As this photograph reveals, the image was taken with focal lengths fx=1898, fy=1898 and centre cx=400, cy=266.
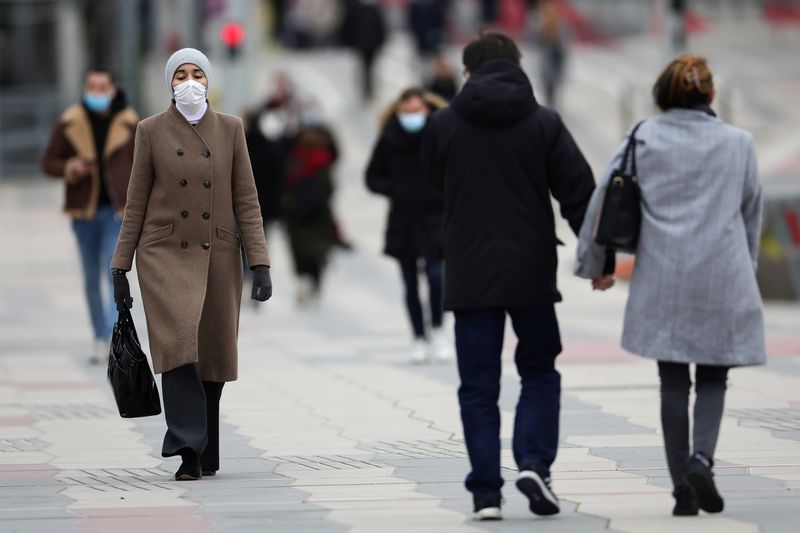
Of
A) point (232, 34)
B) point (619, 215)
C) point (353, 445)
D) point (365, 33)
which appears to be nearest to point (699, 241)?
point (619, 215)

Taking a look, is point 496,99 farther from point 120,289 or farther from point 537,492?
point 120,289

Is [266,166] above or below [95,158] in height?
below

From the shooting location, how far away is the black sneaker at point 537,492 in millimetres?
6414

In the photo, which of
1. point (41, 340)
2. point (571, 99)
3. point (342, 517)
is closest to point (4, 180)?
point (571, 99)

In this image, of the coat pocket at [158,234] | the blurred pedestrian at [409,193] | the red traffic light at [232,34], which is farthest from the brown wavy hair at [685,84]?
the red traffic light at [232,34]

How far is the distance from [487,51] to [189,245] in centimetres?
154

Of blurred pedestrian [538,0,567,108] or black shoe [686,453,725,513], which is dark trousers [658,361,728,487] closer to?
black shoe [686,453,725,513]

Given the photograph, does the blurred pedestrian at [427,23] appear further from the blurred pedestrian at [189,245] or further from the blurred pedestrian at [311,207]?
the blurred pedestrian at [189,245]

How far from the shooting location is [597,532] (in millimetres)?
6246

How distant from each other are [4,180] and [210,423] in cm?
2344

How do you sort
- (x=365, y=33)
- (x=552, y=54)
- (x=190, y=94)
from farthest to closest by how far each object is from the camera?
(x=365, y=33)
(x=552, y=54)
(x=190, y=94)

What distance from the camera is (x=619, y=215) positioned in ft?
20.7

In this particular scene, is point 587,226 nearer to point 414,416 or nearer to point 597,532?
point 597,532

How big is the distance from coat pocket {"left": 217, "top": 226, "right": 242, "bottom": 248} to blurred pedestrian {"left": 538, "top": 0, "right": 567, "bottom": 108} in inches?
855
